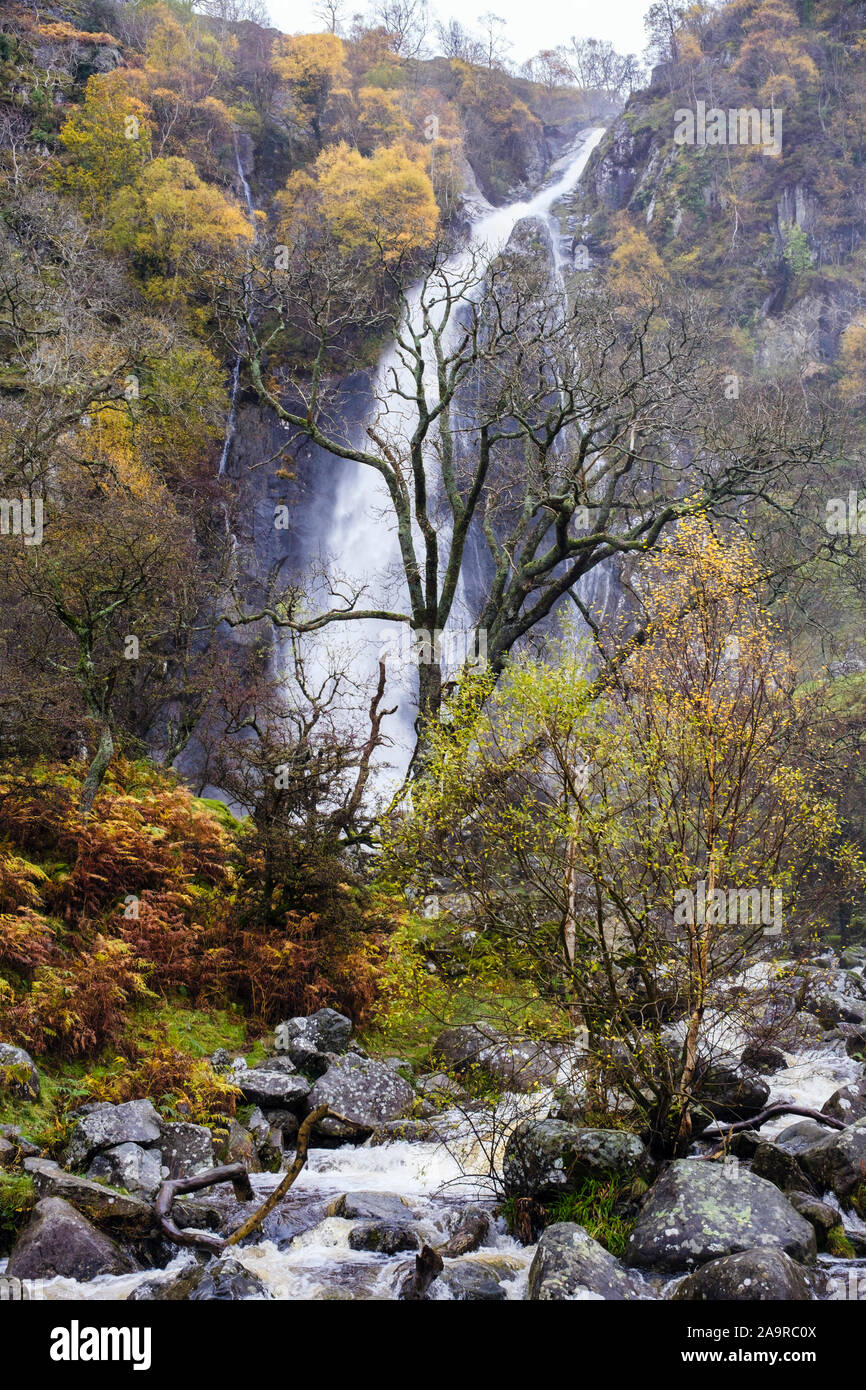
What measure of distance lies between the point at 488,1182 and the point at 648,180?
2373 inches

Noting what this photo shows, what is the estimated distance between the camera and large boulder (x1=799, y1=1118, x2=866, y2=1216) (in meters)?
7.76

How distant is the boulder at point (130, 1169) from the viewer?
23.5 ft

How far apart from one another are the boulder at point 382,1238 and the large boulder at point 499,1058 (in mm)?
1382

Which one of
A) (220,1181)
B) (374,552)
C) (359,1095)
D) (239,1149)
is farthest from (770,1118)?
(374,552)

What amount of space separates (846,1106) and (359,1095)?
5.02 meters

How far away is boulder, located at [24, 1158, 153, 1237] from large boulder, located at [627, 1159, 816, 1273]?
12.0 feet

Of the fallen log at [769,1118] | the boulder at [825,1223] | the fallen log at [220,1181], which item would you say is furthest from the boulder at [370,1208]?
the boulder at [825,1223]

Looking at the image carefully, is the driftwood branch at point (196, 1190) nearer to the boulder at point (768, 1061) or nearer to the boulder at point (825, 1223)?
the boulder at point (825, 1223)

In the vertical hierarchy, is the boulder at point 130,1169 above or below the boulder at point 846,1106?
above

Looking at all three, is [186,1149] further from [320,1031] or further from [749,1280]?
[749,1280]

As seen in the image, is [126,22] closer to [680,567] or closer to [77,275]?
[77,275]

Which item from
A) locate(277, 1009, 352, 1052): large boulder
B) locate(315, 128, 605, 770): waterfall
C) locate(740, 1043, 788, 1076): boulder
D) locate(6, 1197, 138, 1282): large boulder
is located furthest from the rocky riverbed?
locate(315, 128, 605, 770): waterfall

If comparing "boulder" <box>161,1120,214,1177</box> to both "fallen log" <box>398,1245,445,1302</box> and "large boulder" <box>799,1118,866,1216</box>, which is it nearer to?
"fallen log" <box>398,1245,445,1302</box>

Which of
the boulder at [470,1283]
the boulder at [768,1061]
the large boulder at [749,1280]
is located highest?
the large boulder at [749,1280]
